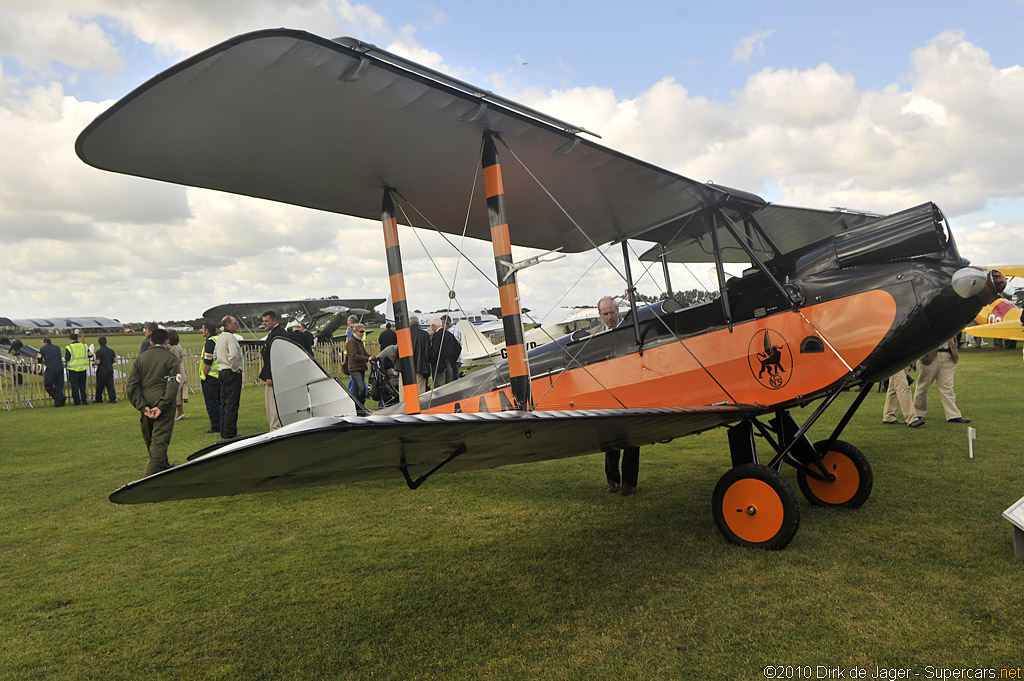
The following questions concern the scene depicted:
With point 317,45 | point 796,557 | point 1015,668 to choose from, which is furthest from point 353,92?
point 1015,668

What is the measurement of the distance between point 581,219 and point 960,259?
263cm

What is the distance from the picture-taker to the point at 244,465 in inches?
82.7

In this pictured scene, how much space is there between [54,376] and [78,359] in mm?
709

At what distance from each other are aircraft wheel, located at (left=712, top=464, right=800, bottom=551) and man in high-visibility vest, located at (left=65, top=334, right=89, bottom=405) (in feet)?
56.3

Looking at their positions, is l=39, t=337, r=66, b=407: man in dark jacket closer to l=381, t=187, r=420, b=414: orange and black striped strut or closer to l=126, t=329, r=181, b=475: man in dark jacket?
l=126, t=329, r=181, b=475: man in dark jacket

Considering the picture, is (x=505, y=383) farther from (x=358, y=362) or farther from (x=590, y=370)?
(x=358, y=362)

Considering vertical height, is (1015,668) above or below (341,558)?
below

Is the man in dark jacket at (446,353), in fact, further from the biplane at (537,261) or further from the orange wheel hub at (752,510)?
the orange wheel hub at (752,510)

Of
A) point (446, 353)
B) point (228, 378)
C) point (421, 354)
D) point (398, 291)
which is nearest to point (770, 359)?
point (398, 291)

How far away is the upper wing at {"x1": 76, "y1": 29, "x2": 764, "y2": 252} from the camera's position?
9.75 feet

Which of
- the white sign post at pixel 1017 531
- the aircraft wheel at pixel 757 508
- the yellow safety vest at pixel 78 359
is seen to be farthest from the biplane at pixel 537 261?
the yellow safety vest at pixel 78 359

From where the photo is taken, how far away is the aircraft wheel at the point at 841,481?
15.4ft

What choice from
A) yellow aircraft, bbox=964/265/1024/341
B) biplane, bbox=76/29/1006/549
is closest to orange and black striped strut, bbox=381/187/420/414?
biplane, bbox=76/29/1006/549

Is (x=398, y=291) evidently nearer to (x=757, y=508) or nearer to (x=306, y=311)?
(x=757, y=508)
